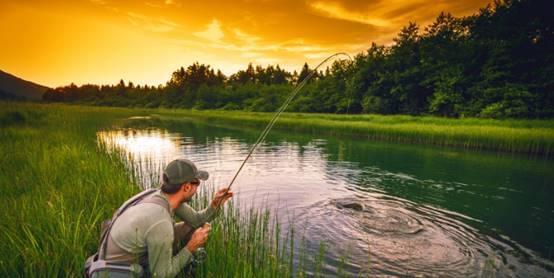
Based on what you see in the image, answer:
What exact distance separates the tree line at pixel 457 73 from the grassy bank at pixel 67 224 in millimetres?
27521

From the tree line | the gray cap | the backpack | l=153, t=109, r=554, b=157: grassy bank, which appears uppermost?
the tree line

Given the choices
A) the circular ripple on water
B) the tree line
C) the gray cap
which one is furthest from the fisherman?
the tree line

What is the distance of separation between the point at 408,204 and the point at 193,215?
7.52 metres

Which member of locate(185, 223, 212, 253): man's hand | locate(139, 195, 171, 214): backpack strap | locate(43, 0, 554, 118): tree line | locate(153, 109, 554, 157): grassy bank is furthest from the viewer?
locate(43, 0, 554, 118): tree line

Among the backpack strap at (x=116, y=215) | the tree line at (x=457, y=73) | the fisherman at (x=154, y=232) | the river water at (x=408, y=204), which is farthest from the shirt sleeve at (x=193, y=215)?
the tree line at (x=457, y=73)

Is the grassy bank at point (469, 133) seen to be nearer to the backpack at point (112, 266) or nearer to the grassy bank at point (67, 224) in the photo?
the grassy bank at point (67, 224)

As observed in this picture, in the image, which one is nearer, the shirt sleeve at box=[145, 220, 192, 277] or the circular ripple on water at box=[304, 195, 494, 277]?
the shirt sleeve at box=[145, 220, 192, 277]

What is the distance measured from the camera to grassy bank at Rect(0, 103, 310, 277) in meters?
2.94

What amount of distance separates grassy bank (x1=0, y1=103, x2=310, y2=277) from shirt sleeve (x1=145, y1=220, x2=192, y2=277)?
633 mm

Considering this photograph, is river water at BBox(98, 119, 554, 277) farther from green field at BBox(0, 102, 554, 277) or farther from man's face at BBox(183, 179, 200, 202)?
man's face at BBox(183, 179, 200, 202)

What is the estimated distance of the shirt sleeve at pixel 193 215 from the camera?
138 inches

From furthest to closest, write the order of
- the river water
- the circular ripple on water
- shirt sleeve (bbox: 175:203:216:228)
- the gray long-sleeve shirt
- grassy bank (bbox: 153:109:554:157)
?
grassy bank (bbox: 153:109:554:157), the river water, the circular ripple on water, shirt sleeve (bbox: 175:203:216:228), the gray long-sleeve shirt

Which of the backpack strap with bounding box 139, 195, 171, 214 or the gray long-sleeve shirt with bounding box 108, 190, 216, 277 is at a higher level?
the backpack strap with bounding box 139, 195, 171, 214

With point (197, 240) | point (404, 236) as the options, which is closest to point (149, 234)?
point (197, 240)
